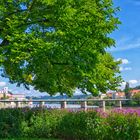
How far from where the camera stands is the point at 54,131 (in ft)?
70.7

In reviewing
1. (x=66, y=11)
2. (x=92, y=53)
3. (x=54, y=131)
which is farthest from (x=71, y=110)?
(x=66, y=11)

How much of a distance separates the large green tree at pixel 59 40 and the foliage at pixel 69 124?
2.05 m

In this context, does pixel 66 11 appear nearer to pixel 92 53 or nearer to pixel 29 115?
pixel 92 53

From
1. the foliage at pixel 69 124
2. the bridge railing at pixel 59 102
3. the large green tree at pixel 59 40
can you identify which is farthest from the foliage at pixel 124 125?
the bridge railing at pixel 59 102

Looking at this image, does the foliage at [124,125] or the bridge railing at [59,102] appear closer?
the foliage at [124,125]

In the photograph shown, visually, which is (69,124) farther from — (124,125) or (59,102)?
(59,102)

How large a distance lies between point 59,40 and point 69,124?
13.5 ft

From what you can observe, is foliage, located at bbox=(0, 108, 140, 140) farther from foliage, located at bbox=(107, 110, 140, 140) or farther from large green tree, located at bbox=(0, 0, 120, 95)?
large green tree, located at bbox=(0, 0, 120, 95)

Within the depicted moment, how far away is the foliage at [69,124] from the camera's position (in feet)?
58.7

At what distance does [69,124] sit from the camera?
67.7 feet

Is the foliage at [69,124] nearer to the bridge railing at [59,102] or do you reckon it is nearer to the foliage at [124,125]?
the foliage at [124,125]

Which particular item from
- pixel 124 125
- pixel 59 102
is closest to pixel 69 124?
pixel 124 125

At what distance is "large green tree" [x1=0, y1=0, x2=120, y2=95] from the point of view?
20859mm

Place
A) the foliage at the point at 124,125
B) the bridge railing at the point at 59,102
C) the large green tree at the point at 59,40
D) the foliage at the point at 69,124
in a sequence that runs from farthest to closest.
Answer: the bridge railing at the point at 59,102 → the large green tree at the point at 59,40 → the foliage at the point at 69,124 → the foliage at the point at 124,125
